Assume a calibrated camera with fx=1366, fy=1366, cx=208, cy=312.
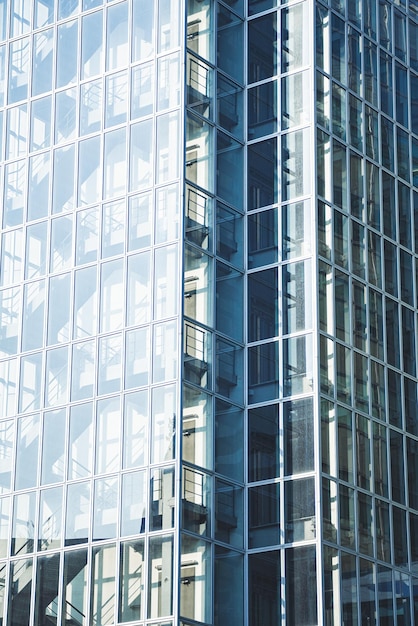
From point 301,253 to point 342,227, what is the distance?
1.60 meters

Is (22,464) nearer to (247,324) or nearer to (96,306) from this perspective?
(96,306)

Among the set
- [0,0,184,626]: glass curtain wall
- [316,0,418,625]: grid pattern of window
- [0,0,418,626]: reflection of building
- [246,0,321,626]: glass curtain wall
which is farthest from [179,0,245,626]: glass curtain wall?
[316,0,418,625]: grid pattern of window

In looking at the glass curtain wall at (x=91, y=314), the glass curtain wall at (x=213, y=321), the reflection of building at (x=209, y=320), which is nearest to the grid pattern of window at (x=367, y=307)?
the reflection of building at (x=209, y=320)

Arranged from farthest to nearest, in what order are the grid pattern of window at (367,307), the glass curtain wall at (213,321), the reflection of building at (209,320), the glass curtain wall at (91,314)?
the grid pattern of window at (367,307), the glass curtain wall at (91,314), the reflection of building at (209,320), the glass curtain wall at (213,321)

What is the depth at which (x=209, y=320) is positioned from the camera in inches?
1404

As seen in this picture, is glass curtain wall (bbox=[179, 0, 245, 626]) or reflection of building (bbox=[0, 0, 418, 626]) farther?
reflection of building (bbox=[0, 0, 418, 626])

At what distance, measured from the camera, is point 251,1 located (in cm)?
3909

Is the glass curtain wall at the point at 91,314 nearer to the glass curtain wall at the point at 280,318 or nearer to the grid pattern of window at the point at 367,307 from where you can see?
the glass curtain wall at the point at 280,318

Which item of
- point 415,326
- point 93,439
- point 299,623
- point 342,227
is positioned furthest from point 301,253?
point 299,623

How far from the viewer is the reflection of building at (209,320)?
33656 mm

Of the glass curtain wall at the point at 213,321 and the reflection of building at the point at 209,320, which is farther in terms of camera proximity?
the reflection of building at the point at 209,320

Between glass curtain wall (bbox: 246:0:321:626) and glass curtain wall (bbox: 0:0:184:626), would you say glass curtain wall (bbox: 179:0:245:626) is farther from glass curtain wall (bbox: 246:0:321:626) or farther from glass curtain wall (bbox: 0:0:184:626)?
glass curtain wall (bbox: 0:0:184:626)

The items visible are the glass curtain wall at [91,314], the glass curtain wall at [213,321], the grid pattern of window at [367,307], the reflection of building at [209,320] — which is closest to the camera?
the glass curtain wall at [213,321]

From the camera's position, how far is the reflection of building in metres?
33.7
